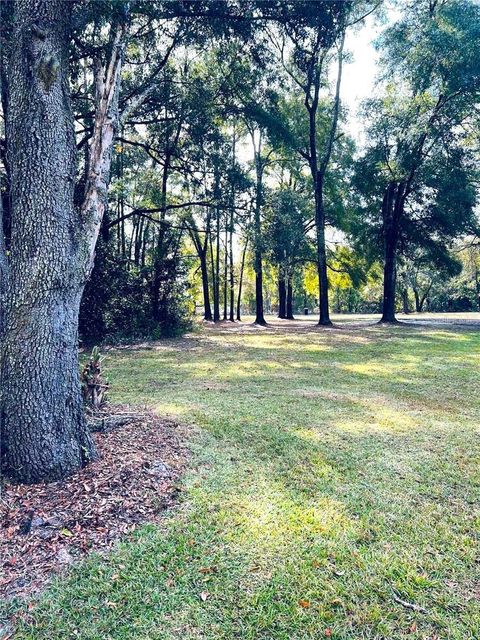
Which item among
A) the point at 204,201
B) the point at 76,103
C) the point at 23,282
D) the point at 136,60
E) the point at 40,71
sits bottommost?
the point at 23,282

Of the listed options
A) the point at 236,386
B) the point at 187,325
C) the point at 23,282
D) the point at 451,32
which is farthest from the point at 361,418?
the point at 451,32

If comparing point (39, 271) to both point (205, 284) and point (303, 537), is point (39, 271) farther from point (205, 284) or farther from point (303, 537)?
point (205, 284)

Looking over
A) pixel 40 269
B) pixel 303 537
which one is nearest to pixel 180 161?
pixel 40 269

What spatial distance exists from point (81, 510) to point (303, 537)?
1.30m

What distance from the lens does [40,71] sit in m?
2.51

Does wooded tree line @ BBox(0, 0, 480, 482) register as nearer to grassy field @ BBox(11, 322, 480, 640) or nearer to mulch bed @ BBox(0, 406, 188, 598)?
mulch bed @ BBox(0, 406, 188, 598)

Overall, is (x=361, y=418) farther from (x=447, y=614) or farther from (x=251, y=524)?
(x=447, y=614)

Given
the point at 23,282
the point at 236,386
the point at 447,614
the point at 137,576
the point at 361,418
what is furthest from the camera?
the point at 236,386

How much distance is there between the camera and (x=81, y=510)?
2.26 meters

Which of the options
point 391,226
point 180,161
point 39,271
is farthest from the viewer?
point 391,226

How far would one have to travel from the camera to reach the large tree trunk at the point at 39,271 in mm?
2465

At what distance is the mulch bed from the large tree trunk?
17cm

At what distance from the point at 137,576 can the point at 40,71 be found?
3.05 meters

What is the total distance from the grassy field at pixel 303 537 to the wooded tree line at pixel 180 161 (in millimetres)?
999
